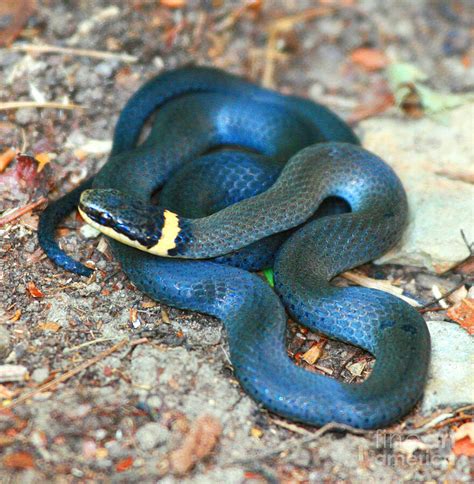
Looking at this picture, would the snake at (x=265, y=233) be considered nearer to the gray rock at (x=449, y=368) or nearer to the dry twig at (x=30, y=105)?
the gray rock at (x=449, y=368)

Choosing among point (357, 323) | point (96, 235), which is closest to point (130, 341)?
point (96, 235)

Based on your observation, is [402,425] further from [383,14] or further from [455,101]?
[383,14]

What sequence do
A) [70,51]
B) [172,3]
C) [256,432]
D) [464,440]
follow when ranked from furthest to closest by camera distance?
[172,3] → [70,51] → [464,440] → [256,432]

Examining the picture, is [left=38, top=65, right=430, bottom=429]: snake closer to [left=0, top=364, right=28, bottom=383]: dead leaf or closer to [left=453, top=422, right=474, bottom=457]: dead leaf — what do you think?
[left=453, top=422, right=474, bottom=457]: dead leaf

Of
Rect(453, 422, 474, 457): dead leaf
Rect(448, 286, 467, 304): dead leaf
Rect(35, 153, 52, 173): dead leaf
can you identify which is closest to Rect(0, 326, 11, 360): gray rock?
Rect(35, 153, 52, 173): dead leaf

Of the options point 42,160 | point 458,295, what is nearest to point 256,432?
point 458,295

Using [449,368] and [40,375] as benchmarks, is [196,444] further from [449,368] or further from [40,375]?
[449,368]
